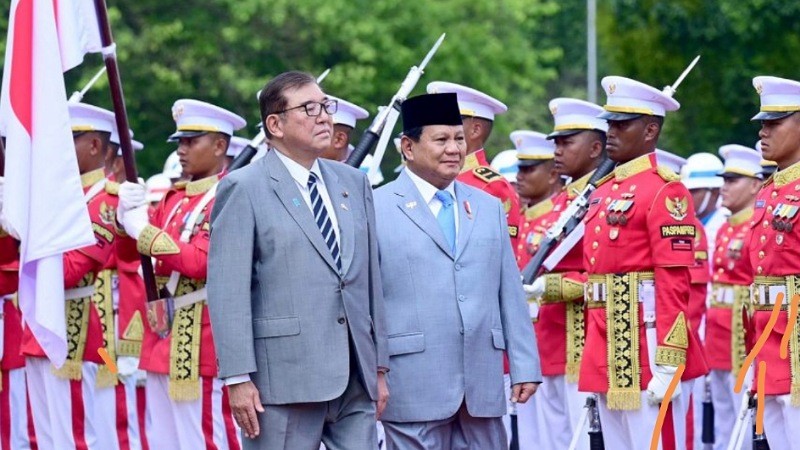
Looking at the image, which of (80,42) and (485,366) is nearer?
(485,366)

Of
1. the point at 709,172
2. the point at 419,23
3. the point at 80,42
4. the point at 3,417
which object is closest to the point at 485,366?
the point at 80,42

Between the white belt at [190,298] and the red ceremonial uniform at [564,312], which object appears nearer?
the white belt at [190,298]

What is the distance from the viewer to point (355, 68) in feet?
88.3

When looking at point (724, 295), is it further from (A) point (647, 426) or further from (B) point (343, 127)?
(A) point (647, 426)

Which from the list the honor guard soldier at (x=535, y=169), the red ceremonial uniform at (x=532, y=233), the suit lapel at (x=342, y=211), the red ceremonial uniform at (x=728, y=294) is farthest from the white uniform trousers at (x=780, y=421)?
the red ceremonial uniform at (x=728, y=294)

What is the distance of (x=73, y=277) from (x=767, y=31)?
16.0 metres

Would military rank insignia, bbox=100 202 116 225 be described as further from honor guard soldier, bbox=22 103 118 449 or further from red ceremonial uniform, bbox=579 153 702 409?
red ceremonial uniform, bbox=579 153 702 409

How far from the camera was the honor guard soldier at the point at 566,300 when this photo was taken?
1066 cm

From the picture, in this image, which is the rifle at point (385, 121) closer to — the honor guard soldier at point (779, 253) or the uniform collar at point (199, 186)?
the uniform collar at point (199, 186)

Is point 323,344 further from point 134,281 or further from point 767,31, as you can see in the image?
point 767,31

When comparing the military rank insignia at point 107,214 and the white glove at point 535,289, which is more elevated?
the military rank insignia at point 107,214

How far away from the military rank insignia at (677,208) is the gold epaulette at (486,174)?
63.0 inches

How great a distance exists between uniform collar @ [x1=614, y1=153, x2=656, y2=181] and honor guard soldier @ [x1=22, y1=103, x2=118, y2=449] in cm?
331

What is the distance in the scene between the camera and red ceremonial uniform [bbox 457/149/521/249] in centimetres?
1056
